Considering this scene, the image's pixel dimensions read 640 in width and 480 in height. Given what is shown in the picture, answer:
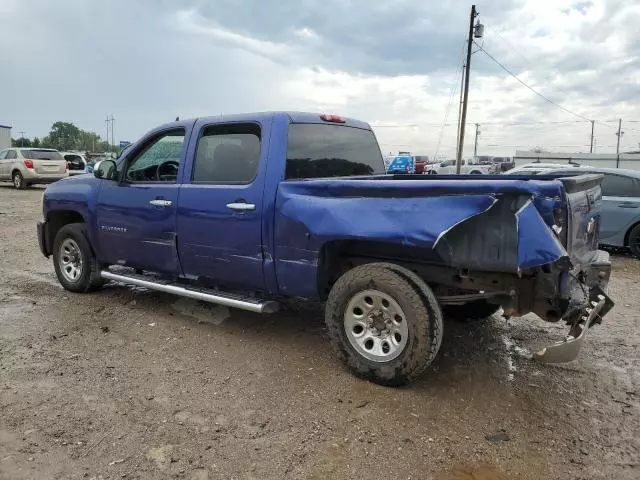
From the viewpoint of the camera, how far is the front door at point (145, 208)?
198 inches

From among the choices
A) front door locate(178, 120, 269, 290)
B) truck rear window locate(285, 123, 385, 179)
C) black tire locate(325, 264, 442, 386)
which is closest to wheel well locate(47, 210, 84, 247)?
front door locate(178, 120, 269, 290)

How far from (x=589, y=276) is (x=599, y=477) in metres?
1.68

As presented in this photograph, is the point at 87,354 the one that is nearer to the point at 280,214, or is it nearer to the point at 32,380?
the point at 32,380

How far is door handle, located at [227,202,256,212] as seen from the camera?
4334 millimetres

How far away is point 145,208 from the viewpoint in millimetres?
5180

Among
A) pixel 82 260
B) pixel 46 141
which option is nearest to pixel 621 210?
pixel 82 260

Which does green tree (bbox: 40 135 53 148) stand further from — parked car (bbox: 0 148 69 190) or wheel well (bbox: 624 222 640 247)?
wheel well (bbox: 624 222 640 247)

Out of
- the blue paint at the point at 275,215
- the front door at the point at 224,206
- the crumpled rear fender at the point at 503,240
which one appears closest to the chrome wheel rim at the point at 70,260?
the blue paint at the point at 275,215

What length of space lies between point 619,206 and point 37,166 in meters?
20.8

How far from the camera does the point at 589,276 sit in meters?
4.05

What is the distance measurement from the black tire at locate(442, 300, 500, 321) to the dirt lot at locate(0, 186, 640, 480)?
0.14 metres

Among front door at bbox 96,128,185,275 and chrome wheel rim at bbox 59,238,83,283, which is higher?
front door at bbox 96,128,185,275

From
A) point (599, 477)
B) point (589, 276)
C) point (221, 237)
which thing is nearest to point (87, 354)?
point (221, 237)

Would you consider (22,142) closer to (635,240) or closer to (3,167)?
(3,167)
